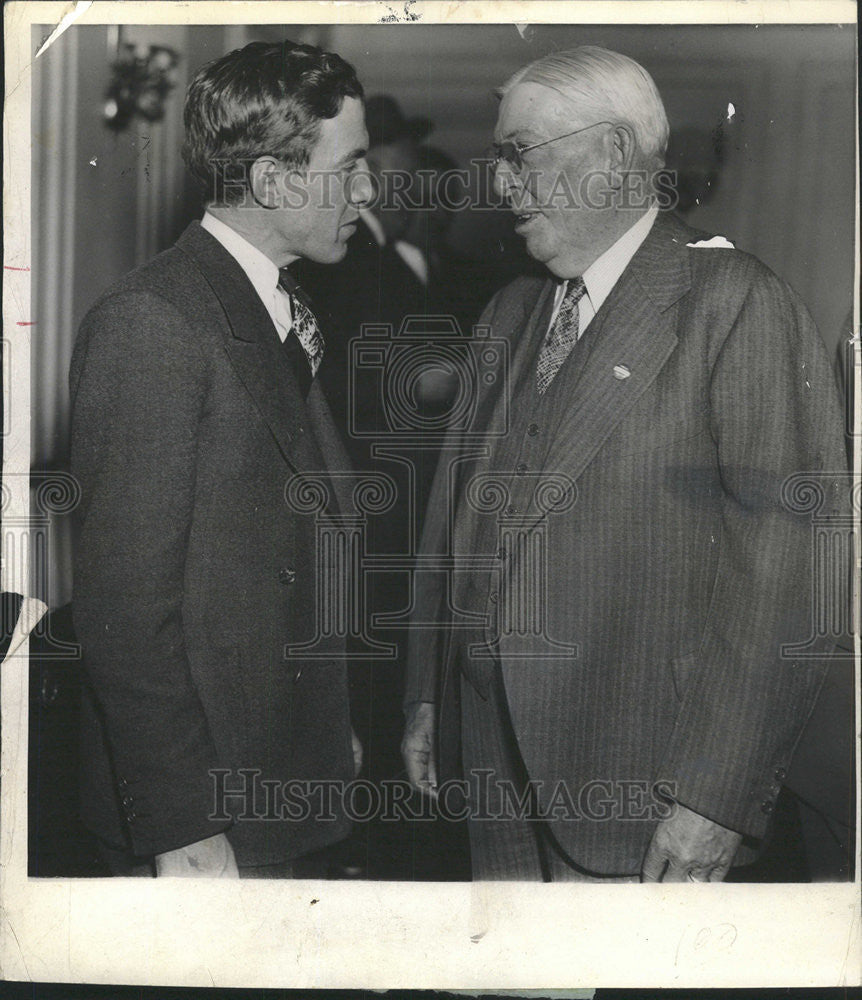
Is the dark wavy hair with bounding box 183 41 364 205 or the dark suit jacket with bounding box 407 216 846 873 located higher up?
the dark wavy hair with bounding box 183 41 364 205

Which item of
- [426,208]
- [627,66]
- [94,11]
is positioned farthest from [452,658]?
[94,11]

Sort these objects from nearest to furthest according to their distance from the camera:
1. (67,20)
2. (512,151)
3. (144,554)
Answer: (144,554) < (512,151) < (67,20)

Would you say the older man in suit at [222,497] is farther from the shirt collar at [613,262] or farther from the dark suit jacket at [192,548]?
the shirt collar at [613,262]

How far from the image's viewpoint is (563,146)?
7.44ft

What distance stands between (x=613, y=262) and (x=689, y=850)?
4.05ft

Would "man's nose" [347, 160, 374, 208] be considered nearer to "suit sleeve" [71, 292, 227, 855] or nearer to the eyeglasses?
the eyeglasses

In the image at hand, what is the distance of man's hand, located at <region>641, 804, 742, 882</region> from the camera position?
7.55ft

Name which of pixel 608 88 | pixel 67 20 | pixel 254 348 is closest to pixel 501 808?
pixel 254 348

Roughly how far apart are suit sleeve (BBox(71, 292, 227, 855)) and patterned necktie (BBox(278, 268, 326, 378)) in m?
0.22

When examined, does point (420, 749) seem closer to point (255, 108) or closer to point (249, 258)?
point (249, 258)

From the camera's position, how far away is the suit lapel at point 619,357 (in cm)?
222

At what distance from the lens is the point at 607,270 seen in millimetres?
2275

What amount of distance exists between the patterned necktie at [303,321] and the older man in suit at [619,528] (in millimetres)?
353

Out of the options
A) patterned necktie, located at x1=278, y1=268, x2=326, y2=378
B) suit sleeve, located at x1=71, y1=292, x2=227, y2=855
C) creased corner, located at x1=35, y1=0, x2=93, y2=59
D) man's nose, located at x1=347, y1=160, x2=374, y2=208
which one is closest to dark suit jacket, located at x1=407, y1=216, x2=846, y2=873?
patterned necktie, located at x1=278, y1=268, x2=326, y2=378
